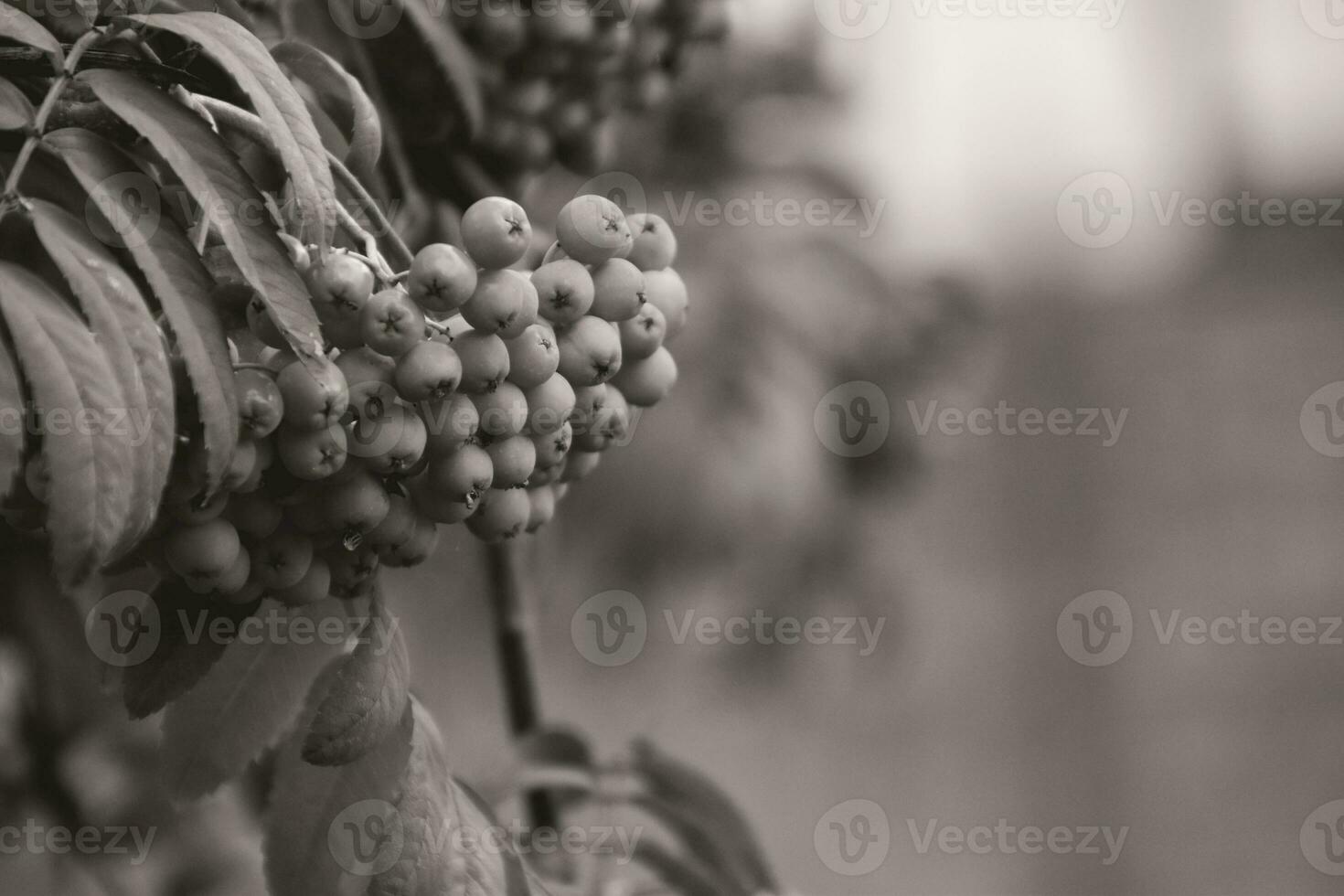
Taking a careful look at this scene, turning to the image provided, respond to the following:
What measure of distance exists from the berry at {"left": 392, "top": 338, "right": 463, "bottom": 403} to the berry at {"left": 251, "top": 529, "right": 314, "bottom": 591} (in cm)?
8

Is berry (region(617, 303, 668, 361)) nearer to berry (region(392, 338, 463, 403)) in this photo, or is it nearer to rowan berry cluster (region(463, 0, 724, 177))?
berry (region(392, 338, 463, 403))

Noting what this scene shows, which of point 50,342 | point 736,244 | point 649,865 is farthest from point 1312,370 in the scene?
point 50,342

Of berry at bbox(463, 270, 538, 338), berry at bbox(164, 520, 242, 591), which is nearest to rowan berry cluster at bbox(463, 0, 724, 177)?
berry at bbox(463, 270, 538, 338)

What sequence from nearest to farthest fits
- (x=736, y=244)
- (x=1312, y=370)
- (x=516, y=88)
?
(x=516, y=88) < (x=736, y=244) < (x=1312, y=370)

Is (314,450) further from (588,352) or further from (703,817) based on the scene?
(703,817)

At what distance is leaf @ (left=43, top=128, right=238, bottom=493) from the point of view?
473 millimetres

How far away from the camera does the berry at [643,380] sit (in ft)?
2.31

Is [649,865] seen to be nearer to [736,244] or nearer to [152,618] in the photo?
[152,618]

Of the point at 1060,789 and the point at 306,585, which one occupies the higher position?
the point at 1060,789

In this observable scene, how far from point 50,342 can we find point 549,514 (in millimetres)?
295

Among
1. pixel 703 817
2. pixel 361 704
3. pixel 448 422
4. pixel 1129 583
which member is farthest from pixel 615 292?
pixel 1129 583

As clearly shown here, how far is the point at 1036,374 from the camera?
4383 millimetres

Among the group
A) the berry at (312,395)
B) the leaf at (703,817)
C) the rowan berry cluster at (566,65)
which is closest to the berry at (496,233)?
the berry at (312,395)

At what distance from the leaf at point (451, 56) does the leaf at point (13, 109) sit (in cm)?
32
